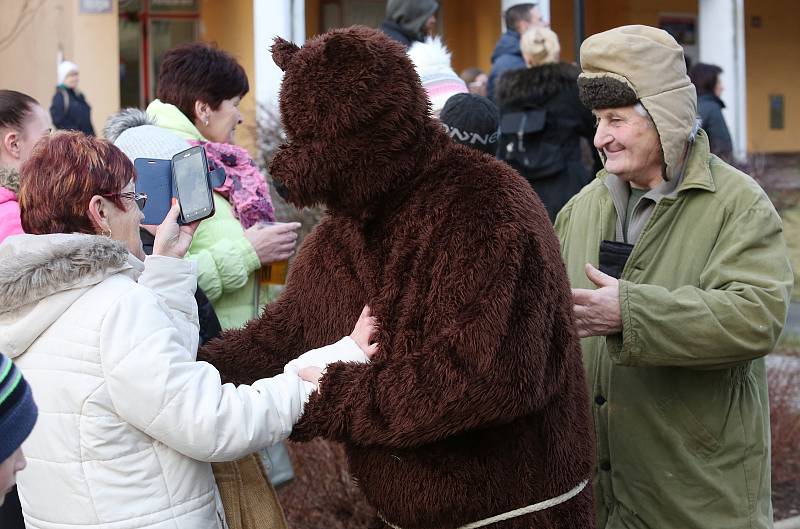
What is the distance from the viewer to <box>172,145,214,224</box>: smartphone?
3047 millimetres

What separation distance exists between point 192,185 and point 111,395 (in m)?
0.85

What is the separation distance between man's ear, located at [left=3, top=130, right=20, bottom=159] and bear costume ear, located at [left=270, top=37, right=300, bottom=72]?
148 cm

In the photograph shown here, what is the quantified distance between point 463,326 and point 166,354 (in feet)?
2.13

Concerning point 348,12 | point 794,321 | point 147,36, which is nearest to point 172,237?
point 794,321

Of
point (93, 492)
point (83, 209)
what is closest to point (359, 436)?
point (93, 492)

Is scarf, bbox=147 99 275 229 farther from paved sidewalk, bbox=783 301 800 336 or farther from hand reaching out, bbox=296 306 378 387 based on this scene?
paved sidewalk, bbox=783 301 800 336

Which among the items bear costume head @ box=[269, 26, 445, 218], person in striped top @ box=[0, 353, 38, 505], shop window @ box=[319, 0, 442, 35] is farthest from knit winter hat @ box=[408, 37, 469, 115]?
shop window @ box=[319, 0, 442, 35]

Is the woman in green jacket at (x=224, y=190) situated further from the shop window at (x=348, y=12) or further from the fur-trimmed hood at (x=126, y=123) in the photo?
the shop window at (x=348, y=12)

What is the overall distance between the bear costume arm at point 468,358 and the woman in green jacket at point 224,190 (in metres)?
1.34

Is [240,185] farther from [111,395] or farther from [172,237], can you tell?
[111,395]

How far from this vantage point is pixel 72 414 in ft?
8.04

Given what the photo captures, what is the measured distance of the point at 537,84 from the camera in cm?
640

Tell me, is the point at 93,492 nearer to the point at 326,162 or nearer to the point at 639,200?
the point at 326,162

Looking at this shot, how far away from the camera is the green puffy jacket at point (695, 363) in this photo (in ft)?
9.40
